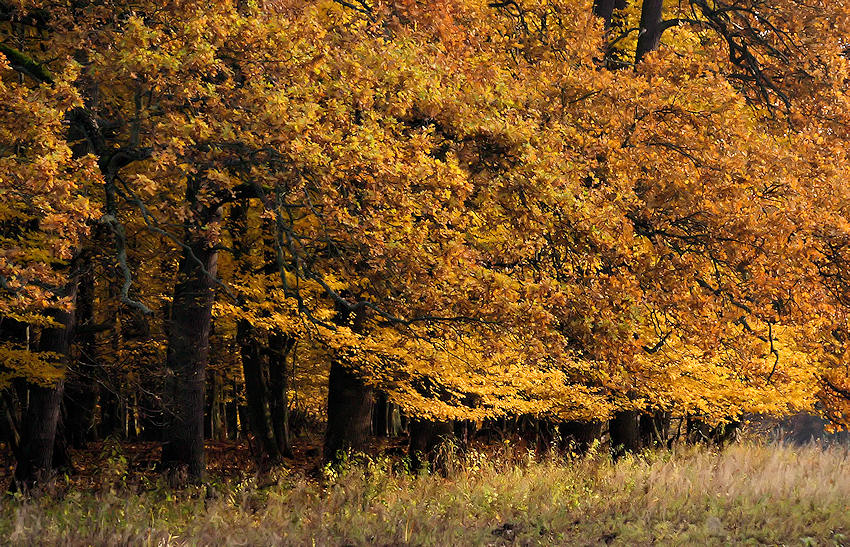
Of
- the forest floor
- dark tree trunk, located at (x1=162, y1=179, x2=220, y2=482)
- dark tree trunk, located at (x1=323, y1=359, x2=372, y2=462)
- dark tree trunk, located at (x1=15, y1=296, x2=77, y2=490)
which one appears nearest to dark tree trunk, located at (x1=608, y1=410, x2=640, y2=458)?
the forest floor

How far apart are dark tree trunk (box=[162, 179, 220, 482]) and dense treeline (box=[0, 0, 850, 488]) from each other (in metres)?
0.04

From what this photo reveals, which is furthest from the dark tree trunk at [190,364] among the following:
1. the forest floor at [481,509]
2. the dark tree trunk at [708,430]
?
the dark tree trunk at [708,430]

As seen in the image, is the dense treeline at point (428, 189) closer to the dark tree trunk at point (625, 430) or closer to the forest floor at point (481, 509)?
the forest floor at point (481, 509)

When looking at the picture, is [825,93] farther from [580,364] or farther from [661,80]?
[580,364]

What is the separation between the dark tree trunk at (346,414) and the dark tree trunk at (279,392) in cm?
513

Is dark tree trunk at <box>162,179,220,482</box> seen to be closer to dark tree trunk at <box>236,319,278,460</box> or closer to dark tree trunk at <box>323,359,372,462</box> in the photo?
dark tree trunk at <box>323,359,372,462</box>

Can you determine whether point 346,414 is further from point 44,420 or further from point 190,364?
point 44,420

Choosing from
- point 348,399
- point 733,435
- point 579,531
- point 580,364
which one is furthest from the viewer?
point 733,435

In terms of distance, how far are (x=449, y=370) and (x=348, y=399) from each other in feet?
9.63

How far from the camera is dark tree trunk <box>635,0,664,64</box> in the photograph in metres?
15.2

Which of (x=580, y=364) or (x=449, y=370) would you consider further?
(x=580, y=364)

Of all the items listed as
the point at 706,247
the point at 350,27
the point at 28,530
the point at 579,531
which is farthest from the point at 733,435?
the point at 28,530

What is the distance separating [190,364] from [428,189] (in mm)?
5351

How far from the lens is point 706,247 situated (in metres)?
11.3
